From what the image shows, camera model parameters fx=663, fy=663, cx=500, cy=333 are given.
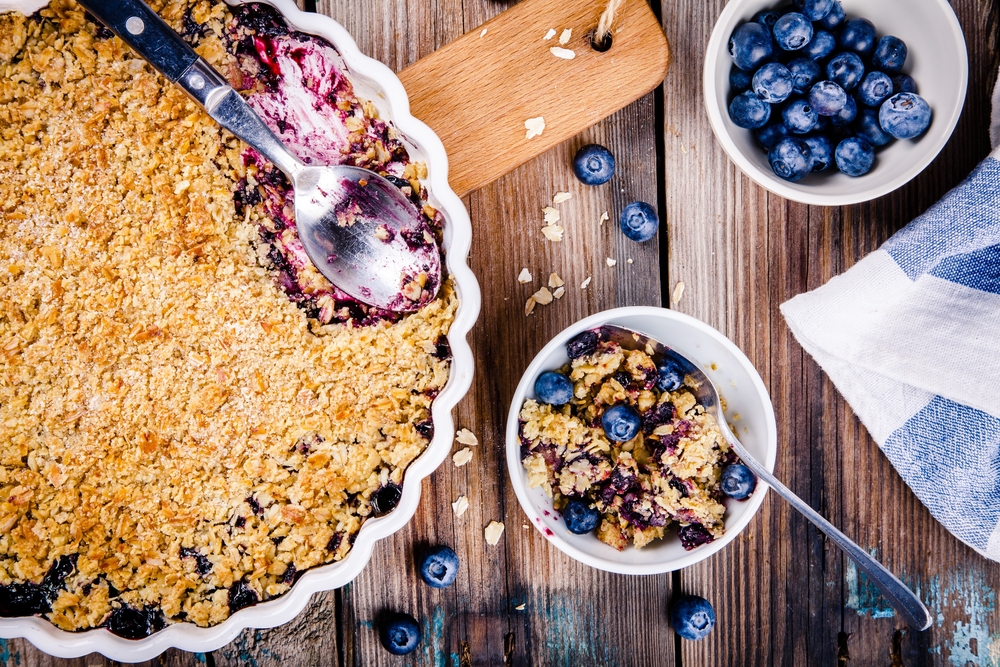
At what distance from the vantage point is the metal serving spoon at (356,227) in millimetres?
1078

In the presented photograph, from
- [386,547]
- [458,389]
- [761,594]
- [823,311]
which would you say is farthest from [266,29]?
[761,594]

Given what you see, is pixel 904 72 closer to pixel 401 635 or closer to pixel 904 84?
pixel 904 84

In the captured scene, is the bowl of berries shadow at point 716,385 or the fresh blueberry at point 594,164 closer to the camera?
the bowl of berries shadow at point 716,385

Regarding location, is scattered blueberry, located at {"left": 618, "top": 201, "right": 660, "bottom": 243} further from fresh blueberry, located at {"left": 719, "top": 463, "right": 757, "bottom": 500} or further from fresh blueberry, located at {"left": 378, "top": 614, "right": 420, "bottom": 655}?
fresh blueberry, located at {"left": 378, "top": 614, "right": 420, "bottom": 655}

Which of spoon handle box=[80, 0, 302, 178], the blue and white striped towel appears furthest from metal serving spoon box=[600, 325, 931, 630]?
spoon handle box=[80, 0, 302, 178]

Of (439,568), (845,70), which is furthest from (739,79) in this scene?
(439,568)

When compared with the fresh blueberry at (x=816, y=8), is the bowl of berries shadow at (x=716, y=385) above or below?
below

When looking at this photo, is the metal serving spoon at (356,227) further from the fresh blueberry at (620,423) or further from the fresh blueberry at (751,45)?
the fresh blueberry at (751,45)

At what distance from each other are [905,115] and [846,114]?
0.09m

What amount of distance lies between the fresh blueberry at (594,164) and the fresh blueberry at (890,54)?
1.68 feet

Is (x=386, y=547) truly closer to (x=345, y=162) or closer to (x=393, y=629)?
(x=393, y=629)

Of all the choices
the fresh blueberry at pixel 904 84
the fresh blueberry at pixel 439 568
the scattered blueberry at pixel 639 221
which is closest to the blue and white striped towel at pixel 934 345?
the fresh blueberry at pixel 904 84

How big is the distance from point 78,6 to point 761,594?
67.8 inches

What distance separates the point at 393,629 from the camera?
134 centimetres
